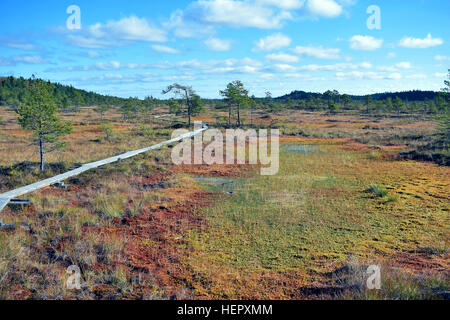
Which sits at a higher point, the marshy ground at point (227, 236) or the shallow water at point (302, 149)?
the shallow water at point (302, 149)

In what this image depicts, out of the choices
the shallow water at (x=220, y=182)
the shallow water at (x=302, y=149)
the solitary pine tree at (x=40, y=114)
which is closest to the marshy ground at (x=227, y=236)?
the shallow water at (x=220, y=182)

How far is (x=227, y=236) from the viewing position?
7.97 meters

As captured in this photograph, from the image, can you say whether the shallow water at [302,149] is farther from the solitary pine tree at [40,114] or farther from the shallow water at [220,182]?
the solitary pine tree at [40,114]

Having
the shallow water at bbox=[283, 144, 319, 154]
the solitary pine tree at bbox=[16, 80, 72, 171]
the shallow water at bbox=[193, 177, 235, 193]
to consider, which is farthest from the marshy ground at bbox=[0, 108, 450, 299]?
the shallow water at bbox=[283, 144, 319, 154]

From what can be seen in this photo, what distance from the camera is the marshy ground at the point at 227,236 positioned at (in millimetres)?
5441

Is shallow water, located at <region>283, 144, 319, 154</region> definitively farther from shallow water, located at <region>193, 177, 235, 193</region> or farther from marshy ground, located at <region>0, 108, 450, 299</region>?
shallow water, located at <region>193, 177, 235, 193</region>

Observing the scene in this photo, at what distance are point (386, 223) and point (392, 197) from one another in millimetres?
2418

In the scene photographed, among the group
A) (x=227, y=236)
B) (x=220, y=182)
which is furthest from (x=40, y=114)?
(x=227, y=236)

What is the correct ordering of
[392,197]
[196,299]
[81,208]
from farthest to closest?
[392,197], [81,208], [196,299]

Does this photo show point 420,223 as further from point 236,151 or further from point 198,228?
point 236,151
